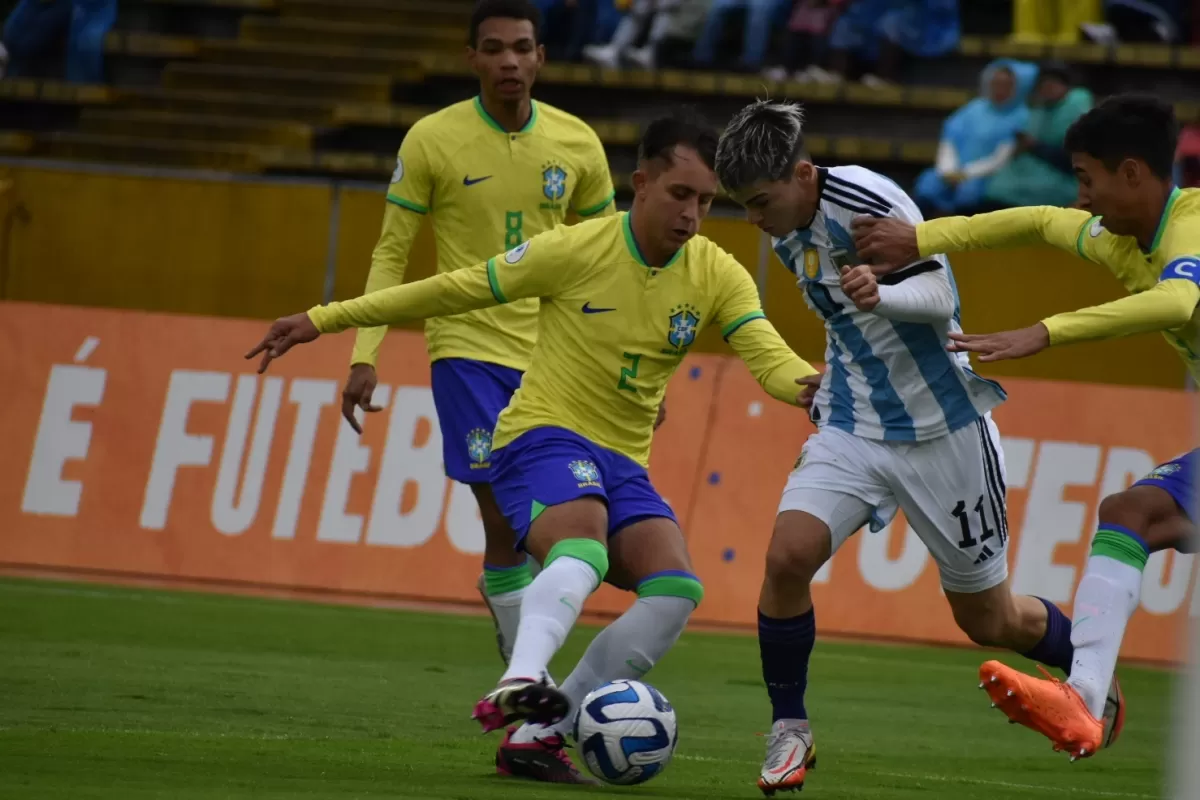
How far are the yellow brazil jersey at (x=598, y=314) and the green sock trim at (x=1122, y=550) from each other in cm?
113

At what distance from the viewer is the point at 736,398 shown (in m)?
12.1

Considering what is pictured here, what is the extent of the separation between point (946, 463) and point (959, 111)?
923 centimetres

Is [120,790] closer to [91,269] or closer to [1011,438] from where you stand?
[1011,438]

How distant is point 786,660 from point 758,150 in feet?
5.27

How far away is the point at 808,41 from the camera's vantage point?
55.8 feet

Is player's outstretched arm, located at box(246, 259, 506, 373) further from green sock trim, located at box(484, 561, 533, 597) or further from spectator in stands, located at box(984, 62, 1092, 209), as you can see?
spectator in stands, located at box(984, 62, 1092, 209)

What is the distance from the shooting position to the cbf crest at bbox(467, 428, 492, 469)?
7.91 metres

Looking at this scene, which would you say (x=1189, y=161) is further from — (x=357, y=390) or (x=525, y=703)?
(x=525, y=703)

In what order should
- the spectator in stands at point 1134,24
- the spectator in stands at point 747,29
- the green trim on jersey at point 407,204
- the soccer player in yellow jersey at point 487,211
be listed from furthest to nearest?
the spectator in stands at point 747,29, the spectator in stands at point 1134,24, the green trim on jersey at point 407,204, the soccer player in yellow jersey at point 487,211

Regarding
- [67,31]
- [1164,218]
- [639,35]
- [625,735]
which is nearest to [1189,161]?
[639,35]

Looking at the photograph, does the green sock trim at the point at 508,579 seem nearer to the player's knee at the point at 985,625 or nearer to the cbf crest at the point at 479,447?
the cbf crest at the point at 479,447

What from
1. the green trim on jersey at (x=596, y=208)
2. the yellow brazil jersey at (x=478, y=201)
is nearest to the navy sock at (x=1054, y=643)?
the yellow brazil jersey at (x=478, y=201)

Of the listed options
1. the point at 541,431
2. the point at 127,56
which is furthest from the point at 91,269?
the point at 541,431

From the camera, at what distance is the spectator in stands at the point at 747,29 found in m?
17.2
